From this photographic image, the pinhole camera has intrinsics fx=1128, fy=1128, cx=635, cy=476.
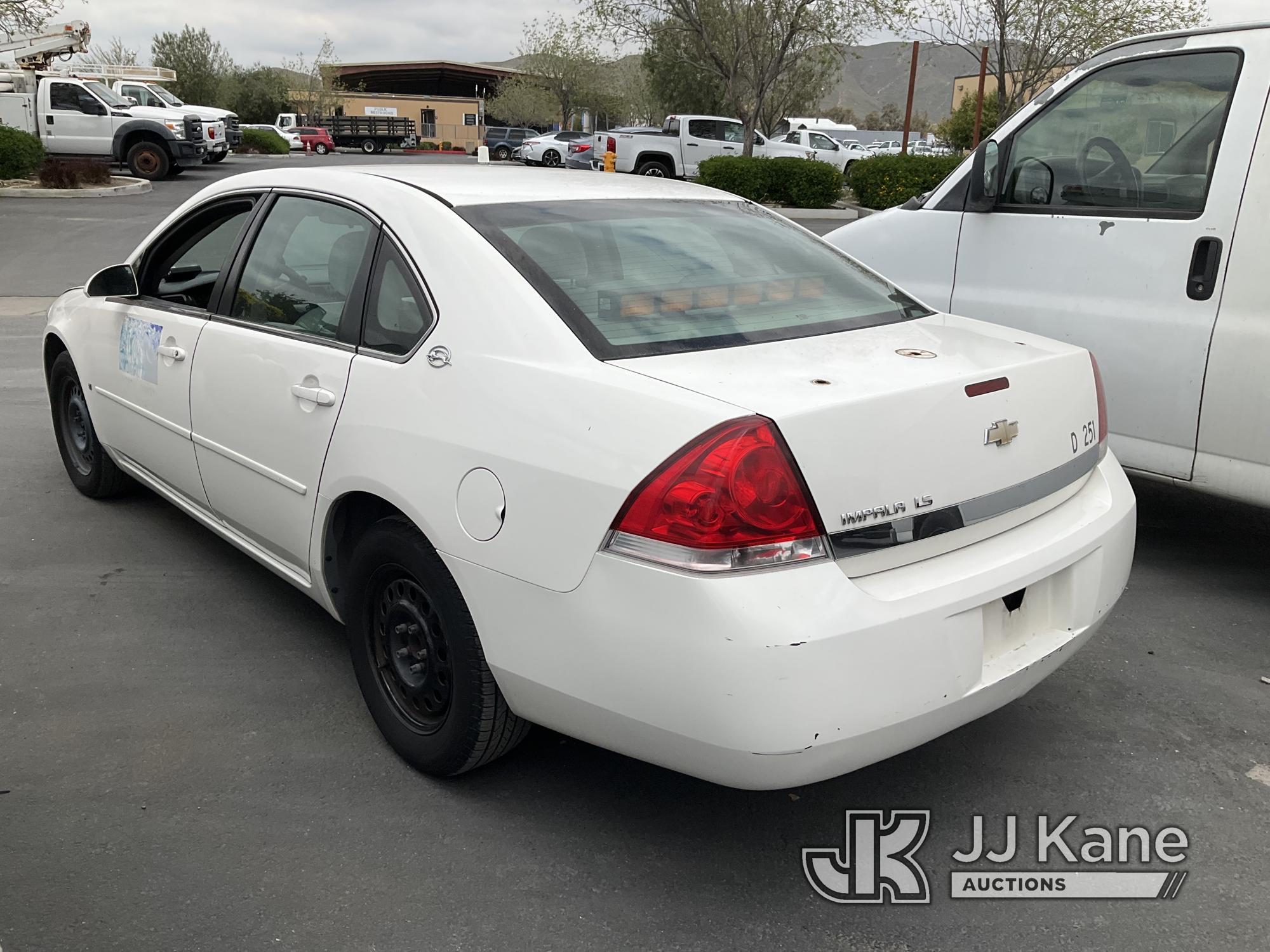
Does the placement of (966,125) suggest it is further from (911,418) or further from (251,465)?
(911,418)

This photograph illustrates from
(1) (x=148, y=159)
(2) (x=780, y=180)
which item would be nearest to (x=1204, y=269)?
(2) (x=780, y=180)

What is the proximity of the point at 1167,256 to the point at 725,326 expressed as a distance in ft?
7.19

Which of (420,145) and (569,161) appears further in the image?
(420,145)

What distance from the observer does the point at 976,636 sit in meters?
2.43

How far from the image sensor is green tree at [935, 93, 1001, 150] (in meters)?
32.0

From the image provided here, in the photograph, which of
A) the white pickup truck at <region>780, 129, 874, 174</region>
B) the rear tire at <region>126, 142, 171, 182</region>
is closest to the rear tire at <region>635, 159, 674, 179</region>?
the white pickup truck at <region>780, 129, 874, 174</region>

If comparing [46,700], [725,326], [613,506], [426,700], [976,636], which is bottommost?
[46,700]

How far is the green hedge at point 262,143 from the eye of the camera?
43.8 m

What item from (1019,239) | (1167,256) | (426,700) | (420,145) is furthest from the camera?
(420,145)

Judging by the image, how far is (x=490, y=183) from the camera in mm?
3314

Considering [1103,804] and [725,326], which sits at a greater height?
[725,326]

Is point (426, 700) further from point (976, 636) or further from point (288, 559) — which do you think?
point (976, 636)

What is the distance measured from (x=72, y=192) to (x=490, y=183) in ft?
69.4

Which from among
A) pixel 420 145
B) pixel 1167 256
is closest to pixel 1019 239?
pixel 1167 256
